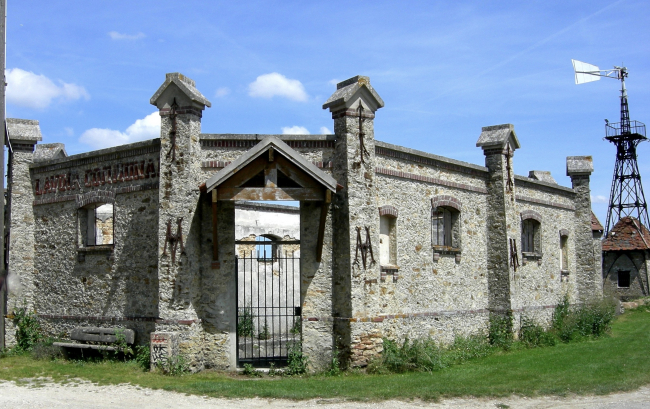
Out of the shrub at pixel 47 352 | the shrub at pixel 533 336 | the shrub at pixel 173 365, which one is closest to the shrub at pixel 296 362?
the shrub at pixel 173 365

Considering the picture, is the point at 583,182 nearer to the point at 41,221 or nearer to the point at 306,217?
the point at 306,217

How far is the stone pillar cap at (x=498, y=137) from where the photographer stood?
52.6 feet

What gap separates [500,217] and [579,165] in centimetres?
635

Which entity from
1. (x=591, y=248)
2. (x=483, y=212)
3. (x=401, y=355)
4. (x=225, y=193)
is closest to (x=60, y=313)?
(x=225, y=193)

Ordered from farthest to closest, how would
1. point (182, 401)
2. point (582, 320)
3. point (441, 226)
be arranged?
point (582, 320)
point (441, 226)
point (182, 401)

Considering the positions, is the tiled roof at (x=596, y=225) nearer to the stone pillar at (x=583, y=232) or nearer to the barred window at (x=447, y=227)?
the stone pillar at (x=583, y=232)

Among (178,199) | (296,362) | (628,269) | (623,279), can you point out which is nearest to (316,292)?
(296,362)

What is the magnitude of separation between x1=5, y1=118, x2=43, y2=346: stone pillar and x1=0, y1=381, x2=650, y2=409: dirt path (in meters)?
4.67

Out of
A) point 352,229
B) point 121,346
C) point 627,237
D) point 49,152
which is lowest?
point 121,346

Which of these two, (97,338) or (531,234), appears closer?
(97,338)

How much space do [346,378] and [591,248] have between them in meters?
12.3

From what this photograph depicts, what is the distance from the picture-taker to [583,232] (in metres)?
20.2

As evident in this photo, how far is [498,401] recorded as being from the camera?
9.51 m

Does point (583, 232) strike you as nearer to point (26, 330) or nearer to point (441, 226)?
point (441, 226)
